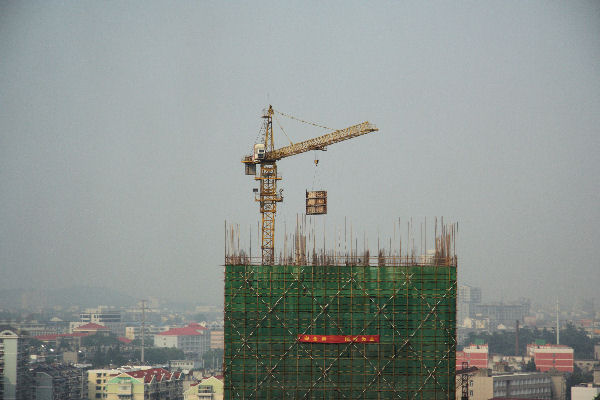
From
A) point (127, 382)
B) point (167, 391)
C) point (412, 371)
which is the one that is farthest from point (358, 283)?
point (167, 391)

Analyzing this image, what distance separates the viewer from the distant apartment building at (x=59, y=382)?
167 m

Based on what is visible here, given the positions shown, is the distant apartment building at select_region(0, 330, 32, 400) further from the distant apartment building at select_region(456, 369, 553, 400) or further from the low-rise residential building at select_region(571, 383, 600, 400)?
the low-rise residential building at select_region(571, 383, 600, 400)

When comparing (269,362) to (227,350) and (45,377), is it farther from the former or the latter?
(45,377)

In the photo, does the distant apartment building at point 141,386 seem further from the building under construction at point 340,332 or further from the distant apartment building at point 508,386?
the building under construction at point 340,332

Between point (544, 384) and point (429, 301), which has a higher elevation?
point (429, 301)

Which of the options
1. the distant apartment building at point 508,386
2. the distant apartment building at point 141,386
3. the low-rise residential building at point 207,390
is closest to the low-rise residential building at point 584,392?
the distant apartment building at point 508,386

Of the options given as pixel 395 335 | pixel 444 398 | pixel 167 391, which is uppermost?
pixel 395 335

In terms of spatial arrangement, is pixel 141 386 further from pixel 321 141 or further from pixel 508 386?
pixel 321 141

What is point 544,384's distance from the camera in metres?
186

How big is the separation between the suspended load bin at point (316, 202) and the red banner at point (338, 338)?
76.2 ft

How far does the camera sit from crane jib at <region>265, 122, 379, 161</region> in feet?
334

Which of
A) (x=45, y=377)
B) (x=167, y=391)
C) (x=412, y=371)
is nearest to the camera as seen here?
(x=412, y=371)

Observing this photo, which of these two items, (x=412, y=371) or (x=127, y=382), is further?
(x=127, y=382)

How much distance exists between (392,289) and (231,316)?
1362cm
